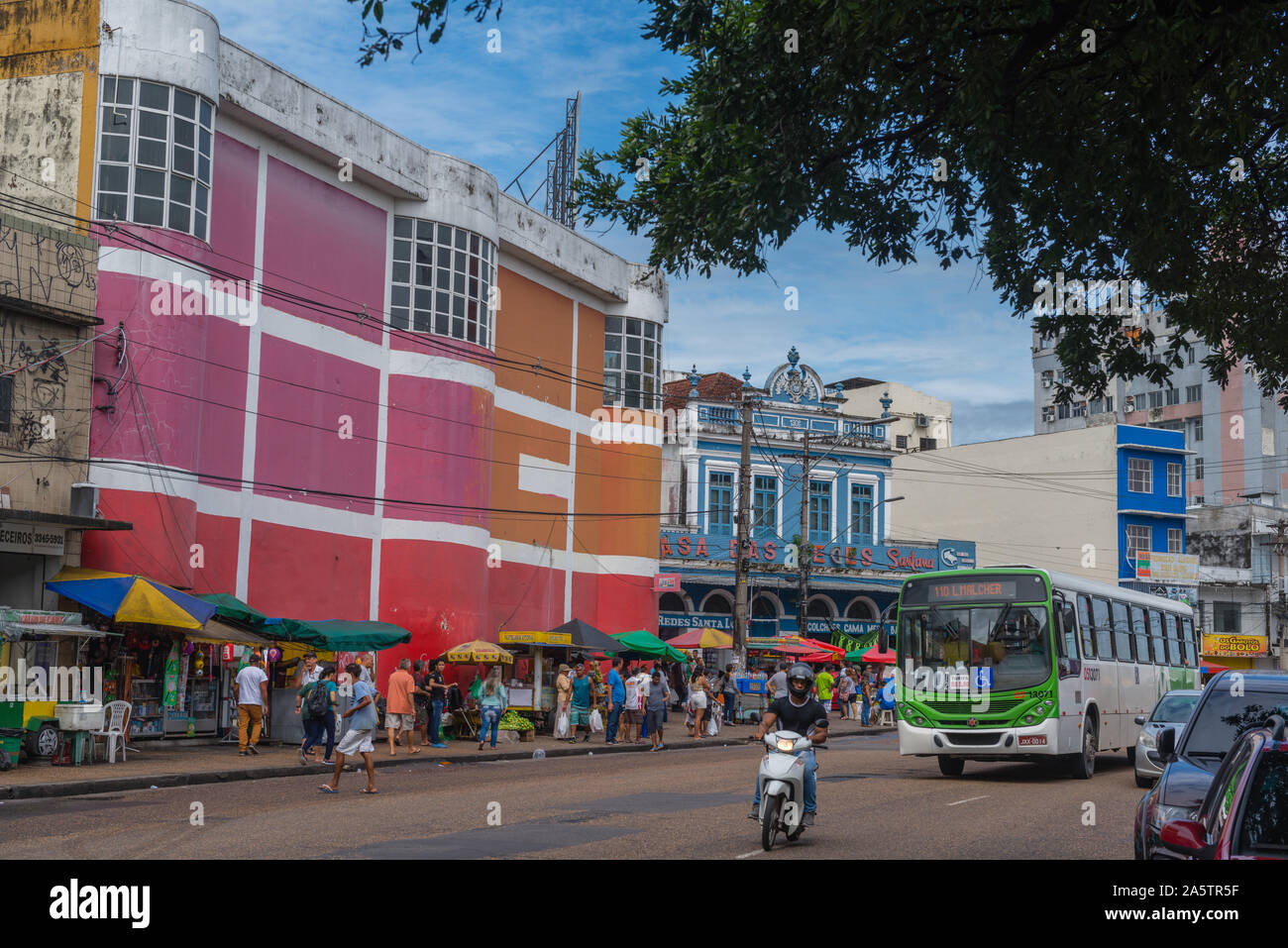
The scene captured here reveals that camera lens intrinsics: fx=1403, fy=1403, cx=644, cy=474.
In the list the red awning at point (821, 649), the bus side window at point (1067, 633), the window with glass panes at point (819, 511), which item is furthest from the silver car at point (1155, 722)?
the window with glass panes at point (819, 511)

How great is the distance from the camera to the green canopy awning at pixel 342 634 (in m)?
26.9

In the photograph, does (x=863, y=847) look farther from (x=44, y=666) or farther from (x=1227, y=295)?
(x=44, y=666)

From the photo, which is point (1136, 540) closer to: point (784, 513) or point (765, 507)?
point (784, 513)

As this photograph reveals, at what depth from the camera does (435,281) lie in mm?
34844

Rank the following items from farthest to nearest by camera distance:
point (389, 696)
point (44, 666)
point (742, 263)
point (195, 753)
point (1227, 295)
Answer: point (389, 696)
point (195, 753)
point (44, 666)
point (1227, 295)
point (742, 263)

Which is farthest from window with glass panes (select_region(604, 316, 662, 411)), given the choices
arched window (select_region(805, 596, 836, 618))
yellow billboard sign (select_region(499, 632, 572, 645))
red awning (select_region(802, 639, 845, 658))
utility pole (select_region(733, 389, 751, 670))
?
arched window (select_region(805, 596, 836, 618))

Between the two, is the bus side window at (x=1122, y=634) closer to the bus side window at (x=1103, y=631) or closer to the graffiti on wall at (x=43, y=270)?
the bus side window at (x=1103, y=631)

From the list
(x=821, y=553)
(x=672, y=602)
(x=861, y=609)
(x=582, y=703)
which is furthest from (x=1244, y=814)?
(x=861, y=609)

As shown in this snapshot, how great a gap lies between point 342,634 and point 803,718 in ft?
52.1

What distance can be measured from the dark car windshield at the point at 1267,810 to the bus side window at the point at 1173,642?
22503 mm

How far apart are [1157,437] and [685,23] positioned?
5936cm

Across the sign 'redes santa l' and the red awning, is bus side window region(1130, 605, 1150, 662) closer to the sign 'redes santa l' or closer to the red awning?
the red awning

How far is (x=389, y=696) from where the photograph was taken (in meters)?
26.9
